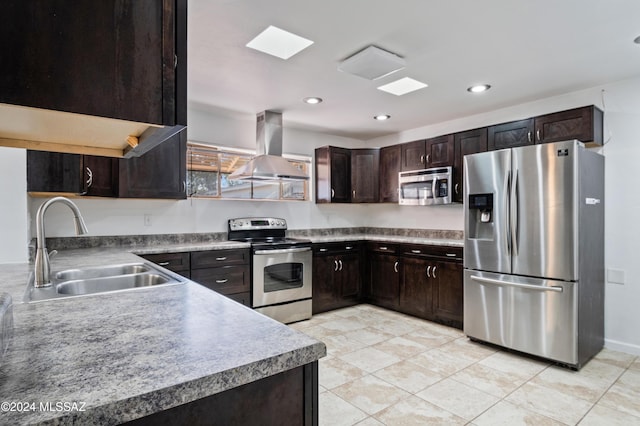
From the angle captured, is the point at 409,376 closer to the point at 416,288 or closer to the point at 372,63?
the point at 416,288

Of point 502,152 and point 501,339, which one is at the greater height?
point 502,152

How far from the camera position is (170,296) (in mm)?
1354

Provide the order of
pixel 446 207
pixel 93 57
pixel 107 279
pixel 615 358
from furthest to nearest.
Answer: pixel 446 207
pixel 615 358
pixel 107 279
pixel 93 57

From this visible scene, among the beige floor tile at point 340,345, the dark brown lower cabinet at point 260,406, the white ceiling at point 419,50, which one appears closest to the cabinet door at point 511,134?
the white ceiling at point 419,50

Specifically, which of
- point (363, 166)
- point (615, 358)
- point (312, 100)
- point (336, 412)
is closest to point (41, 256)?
point (336, 412)

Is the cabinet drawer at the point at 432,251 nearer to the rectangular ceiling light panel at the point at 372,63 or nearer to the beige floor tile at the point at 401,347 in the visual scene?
the beige floor tile at the point at 401,347

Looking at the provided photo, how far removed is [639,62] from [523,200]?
138 centimetres

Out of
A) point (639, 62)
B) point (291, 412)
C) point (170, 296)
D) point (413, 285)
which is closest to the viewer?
point (291, 412)

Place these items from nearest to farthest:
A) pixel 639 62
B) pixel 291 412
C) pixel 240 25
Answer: pixel 291 412
pixel 240 25
pixel 639 62

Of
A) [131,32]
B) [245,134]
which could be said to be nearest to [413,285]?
[245,134]

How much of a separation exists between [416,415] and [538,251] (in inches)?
68.2

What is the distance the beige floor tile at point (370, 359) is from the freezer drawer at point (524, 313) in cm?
94

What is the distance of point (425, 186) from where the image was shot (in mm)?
4258

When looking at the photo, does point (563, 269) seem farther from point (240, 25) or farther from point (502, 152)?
point (240, 25)
